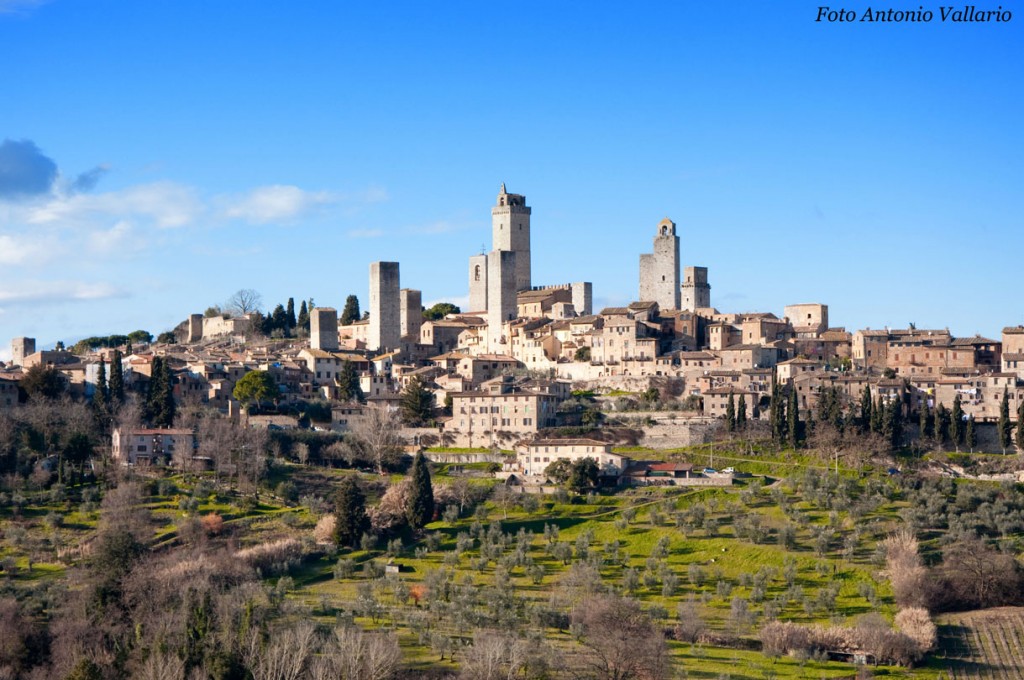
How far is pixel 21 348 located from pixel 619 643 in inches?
1903

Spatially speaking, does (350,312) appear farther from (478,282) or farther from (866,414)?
(866,414)

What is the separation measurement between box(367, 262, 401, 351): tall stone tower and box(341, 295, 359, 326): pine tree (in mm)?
5720

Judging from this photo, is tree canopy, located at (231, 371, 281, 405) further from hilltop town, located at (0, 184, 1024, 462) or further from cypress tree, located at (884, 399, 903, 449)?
cypress tree, located at (884, 399, 903, 449)

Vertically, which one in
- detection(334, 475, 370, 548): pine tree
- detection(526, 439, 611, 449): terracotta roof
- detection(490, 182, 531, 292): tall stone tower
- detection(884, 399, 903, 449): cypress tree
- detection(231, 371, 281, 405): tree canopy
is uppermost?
detection(490, 182, 531, 292): tall stone tower

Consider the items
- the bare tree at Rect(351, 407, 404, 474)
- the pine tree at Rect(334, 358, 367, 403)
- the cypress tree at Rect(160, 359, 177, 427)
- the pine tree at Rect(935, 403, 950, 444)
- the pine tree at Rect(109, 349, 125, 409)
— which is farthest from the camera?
the pine tree at Rect(334, 358, 367, 403)

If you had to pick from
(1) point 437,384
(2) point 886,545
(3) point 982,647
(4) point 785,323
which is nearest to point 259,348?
(1) point 437,384

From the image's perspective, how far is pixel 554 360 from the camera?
3051 inches

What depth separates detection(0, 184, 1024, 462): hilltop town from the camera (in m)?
65.8

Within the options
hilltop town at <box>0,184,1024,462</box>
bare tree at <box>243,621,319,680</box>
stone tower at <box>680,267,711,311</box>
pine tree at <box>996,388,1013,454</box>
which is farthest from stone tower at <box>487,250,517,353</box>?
bare tree at <box>243,621,319,680</box>

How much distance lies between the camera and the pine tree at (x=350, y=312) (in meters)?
91.2

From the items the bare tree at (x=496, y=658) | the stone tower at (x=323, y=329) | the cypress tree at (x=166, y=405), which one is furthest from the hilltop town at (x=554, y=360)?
the bare tree at (x=496, y=658)

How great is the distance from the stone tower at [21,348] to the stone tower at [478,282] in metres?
23.6

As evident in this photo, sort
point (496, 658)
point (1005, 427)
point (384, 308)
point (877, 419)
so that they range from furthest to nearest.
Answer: point (384, 308), point (877, 419), point (1005, 427), point (496, 658)

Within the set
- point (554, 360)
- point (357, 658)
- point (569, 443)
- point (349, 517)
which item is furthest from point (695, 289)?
point (357, 658)
